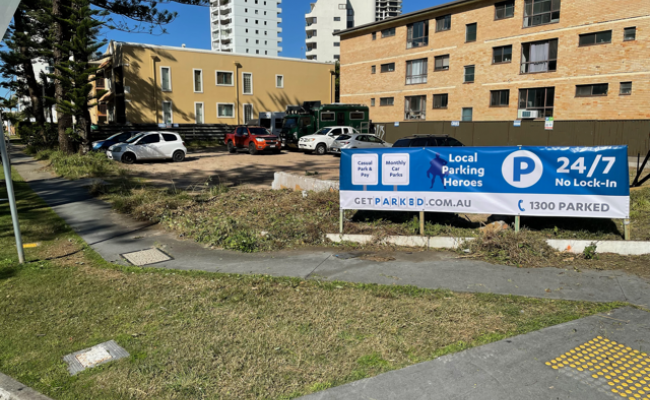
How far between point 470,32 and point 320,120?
13863 mm

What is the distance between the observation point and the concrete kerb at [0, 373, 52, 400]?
12.2 ft

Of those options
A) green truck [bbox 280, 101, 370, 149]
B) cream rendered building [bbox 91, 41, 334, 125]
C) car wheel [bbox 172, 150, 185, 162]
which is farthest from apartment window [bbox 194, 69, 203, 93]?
car wheel [bbox 172, 150, 185, 162]

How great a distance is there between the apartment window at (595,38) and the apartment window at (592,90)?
258 centimetres

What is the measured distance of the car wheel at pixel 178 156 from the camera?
2492cm

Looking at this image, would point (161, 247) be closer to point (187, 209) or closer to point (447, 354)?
point (187, 209)

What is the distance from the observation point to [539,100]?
1262 inches

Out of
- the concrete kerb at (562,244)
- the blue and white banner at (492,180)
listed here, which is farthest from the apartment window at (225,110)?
the concrete kerb at (562,244)

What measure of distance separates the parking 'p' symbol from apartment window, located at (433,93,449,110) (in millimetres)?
30945

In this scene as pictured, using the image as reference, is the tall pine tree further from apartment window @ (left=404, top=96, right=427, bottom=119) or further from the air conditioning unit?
the air conditioning unit

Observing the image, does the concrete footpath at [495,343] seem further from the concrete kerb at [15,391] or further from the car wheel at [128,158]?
the car wheel at [128,158]

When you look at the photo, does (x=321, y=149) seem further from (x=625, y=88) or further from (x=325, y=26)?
(x=325, y=26)

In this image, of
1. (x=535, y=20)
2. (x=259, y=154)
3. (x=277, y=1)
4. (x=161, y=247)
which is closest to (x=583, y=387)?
(x=161, y=247)

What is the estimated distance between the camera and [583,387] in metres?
3.70

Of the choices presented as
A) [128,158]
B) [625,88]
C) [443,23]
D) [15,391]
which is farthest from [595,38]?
[15,391]
